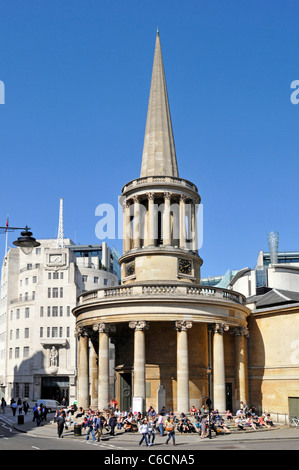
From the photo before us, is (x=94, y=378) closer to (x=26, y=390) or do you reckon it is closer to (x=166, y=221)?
(x=166, y=221)

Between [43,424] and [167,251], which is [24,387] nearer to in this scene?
[43,424]

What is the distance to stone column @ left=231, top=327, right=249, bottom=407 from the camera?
44875 millimetres

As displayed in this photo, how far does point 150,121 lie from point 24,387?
58.7 meters

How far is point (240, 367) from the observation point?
1778 inches

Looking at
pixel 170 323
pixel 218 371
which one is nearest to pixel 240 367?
pixel 218 371

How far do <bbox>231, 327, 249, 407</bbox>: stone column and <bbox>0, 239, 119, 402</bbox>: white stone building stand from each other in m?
52.6

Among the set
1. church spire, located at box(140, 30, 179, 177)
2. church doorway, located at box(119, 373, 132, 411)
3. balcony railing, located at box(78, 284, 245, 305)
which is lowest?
church doorway, located at box(119, 373, 132, 411)

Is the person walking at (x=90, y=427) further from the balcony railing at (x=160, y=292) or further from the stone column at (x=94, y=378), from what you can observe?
the stone column at (x=94, y=378)

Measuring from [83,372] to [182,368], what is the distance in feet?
31.3

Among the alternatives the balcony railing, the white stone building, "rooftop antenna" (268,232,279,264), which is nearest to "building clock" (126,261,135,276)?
the balcony railing

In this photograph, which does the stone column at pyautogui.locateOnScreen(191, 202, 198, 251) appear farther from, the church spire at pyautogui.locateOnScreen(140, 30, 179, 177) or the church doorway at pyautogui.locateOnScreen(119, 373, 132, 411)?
the church doorway at pyautogui.locateOnScreen(119, 373, 132, 411)
